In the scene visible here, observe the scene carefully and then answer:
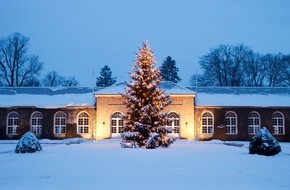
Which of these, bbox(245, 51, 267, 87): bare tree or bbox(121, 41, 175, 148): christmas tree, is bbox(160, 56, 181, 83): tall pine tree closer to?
bbox(245, 51, 267, 87): bare tree

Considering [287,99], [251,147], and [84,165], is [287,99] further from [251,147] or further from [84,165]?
[84,165]

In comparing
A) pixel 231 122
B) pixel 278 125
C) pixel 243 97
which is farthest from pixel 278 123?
pixel 231 122

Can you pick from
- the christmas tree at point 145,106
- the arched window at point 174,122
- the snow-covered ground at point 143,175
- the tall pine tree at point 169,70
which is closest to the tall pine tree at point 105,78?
the tall pine tree at point 169,70

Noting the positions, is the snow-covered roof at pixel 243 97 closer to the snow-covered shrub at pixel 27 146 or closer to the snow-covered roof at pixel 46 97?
the snow-covered roof at pixel 46 97

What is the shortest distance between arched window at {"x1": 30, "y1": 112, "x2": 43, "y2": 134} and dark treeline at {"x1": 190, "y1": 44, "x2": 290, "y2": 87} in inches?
1112

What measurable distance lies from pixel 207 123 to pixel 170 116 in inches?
149

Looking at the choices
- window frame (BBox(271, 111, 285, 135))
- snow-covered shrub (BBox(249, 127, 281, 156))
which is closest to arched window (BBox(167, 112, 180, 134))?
window frame (BBox(271, 111, 285, 135))

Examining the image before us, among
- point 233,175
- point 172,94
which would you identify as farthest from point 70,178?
point 172,94

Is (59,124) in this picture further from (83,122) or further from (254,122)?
(254,122)

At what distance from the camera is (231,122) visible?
116ft

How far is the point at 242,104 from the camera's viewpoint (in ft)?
115

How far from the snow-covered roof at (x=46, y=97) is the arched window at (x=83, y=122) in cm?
105

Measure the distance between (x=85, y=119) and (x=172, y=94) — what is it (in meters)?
8.89

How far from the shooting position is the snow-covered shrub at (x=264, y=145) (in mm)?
17922
